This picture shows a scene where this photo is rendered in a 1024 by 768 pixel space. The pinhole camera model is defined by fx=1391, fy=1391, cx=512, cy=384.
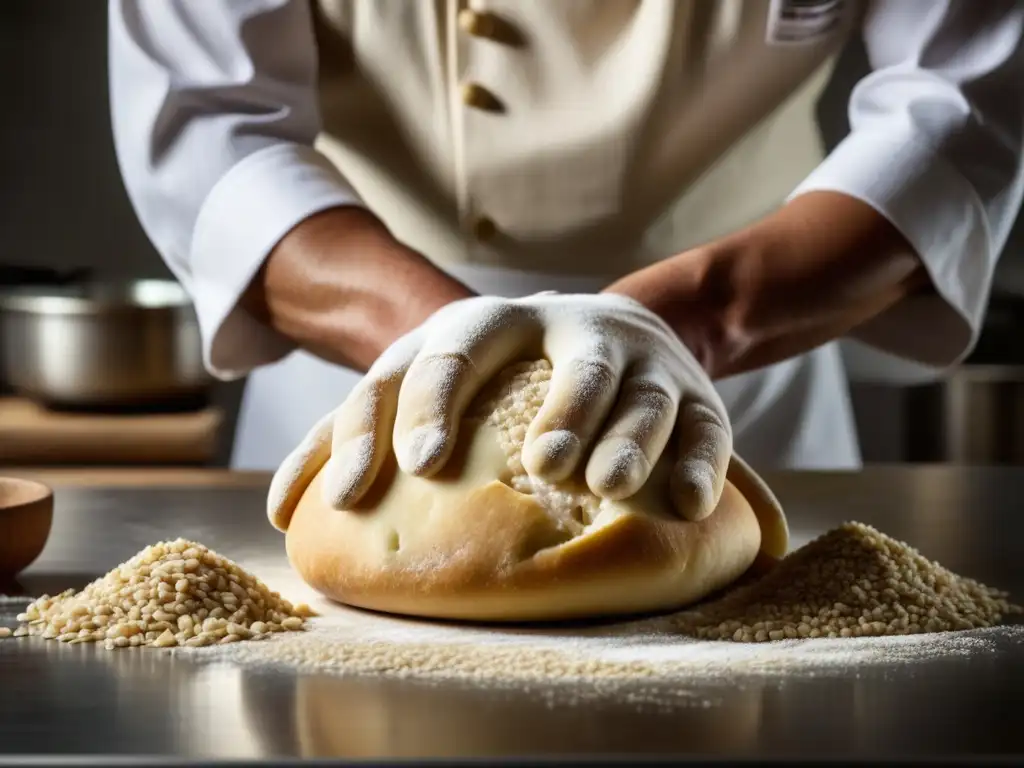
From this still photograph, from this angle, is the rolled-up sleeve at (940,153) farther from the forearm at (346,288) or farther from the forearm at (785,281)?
the forearm at (346,288)

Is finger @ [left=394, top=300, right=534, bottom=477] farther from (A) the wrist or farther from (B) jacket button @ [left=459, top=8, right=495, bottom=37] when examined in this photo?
(B) jacket button @ [left=459, top=8, right=495, bottom=37]

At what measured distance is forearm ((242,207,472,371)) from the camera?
1211mm

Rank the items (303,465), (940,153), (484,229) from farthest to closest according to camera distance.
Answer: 1. (484,229)
2. (940,153)
3. (303,465)

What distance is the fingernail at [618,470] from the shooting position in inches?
33.6

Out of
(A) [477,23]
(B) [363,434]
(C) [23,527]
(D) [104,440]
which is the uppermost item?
(A) [477,23]

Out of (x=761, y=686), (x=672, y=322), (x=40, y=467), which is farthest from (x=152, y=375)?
(x=761, y=686)

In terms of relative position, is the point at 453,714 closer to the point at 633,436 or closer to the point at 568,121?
the point at 633,436

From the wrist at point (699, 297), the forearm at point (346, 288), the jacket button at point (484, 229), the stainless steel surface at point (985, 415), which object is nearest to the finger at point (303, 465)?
the forearm at point (346, 288)

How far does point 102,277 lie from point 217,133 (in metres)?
1.76

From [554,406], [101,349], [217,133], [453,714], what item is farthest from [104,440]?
[453,714]

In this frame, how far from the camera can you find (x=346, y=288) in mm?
1289

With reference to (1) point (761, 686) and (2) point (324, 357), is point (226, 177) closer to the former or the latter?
(2) point (324, 357)

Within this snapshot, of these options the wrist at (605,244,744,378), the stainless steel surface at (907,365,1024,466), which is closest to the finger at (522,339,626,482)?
the wrist at (605,244,744,378)

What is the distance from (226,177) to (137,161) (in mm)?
139
